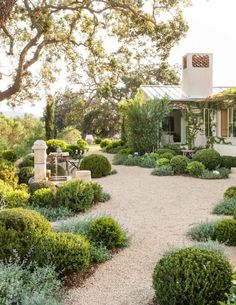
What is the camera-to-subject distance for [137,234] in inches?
308

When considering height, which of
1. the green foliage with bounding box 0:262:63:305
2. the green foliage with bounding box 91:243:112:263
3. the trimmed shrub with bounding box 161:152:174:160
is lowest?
the green foliage with bounding box 91:243:112:263

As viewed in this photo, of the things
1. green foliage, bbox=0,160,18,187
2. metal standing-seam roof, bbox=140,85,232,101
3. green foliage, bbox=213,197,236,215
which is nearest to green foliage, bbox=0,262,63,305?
green foliage, bbox=213,197,236,215

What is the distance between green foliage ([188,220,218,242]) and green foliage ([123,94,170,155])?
13.9 m

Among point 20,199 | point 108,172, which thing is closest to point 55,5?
point 108,172

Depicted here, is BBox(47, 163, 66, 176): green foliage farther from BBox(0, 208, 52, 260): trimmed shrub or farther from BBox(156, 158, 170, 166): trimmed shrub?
BBox(0, 208, 52, 260): trimmed shrub

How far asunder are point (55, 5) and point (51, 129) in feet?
53.6

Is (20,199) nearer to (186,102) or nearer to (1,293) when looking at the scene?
(1,293)

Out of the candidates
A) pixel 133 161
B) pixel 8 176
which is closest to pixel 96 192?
pixel 8 176

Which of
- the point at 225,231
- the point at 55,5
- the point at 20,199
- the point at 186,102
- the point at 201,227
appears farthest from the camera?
the point at 186,102

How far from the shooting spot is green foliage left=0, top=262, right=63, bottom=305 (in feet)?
15.0

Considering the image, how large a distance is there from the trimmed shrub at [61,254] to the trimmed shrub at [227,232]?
8.10 feet

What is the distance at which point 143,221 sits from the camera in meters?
8.86

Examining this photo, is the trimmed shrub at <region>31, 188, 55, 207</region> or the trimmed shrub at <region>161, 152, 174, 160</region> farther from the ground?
the trimmed shrub at <region>161, 152, 174, 160</region>

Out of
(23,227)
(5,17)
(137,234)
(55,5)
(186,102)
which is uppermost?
(55,5)
